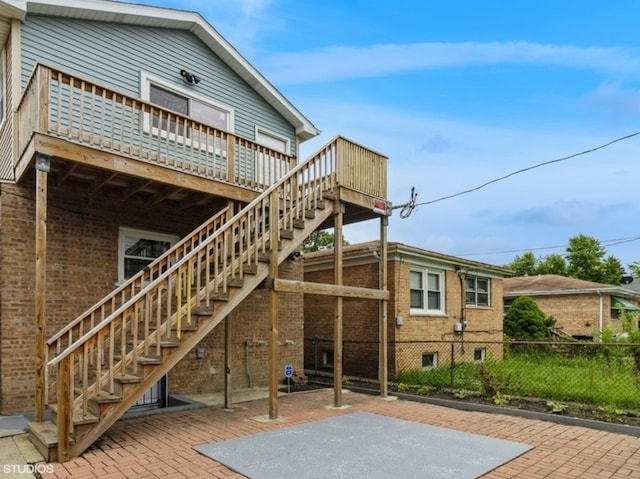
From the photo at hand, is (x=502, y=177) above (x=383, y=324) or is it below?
above

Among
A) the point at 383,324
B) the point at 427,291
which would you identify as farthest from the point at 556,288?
the point at 383,324

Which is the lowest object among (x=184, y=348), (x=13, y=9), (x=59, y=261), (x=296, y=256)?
(x=184, y=348)

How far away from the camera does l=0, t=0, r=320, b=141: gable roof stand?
7856 millimetres

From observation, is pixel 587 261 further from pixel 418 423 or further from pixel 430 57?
pixel 418 423

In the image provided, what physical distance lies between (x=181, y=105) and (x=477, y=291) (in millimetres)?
11487

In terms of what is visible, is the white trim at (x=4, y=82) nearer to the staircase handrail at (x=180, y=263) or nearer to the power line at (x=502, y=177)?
the staircase handrail at (x=180, y=263)

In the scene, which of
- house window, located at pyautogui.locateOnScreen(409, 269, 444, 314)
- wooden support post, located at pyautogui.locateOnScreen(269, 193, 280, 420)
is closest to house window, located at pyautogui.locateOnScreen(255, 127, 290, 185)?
wooden support post, located at pyautogui.locateOnScreen(269, 193, 280, 420)

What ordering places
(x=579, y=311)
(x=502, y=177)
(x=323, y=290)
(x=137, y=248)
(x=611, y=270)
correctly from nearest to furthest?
(x=323, y=290) → (x=137, y=248) → (x=502, y=177) → (x=579, y=311) → (x=611, y=270)

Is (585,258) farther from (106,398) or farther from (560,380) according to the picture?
(106,398)

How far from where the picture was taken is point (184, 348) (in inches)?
250

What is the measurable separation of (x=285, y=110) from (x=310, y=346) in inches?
276

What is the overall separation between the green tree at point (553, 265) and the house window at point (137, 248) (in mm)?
43078

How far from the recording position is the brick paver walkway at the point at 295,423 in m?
4.96

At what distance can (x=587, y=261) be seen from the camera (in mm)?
41594
